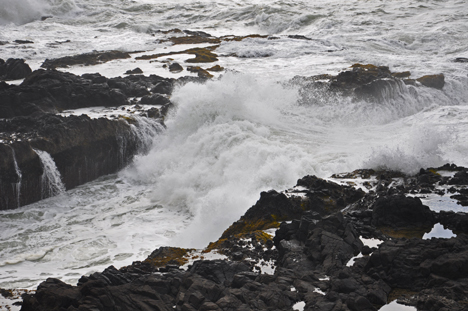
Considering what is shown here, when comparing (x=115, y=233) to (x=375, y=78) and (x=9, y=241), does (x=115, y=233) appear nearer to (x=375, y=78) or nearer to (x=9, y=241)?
(x=9, y=241)

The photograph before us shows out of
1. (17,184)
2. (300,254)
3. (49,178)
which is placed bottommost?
(49,178)

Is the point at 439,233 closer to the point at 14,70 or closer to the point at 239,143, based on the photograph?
the point at 239,143

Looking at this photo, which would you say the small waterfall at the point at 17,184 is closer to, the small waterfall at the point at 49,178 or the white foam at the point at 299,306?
the small waterfall at the point at 49,178

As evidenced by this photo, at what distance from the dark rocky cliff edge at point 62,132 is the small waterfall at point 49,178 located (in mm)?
54

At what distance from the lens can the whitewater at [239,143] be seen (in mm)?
9438

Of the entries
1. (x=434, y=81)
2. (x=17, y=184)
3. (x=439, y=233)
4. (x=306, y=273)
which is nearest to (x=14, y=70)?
(x=17, y=184)

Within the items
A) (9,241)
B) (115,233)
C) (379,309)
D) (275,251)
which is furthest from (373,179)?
(9,241)

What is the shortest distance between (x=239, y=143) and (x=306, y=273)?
Result: 27.7ft

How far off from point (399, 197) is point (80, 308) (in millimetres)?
4846

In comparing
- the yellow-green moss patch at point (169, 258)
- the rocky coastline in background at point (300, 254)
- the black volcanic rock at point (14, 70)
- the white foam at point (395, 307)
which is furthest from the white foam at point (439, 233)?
the black volcanic rock at point (14, 70)

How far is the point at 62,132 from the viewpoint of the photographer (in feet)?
42.7

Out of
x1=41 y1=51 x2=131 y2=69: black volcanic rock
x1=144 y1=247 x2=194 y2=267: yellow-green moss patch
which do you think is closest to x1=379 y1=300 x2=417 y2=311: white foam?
x1=144 y1=247 x2=194 y2=267: yellow-green moss patch

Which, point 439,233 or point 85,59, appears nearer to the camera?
point 439,233

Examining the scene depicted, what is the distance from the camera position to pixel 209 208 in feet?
32.3
